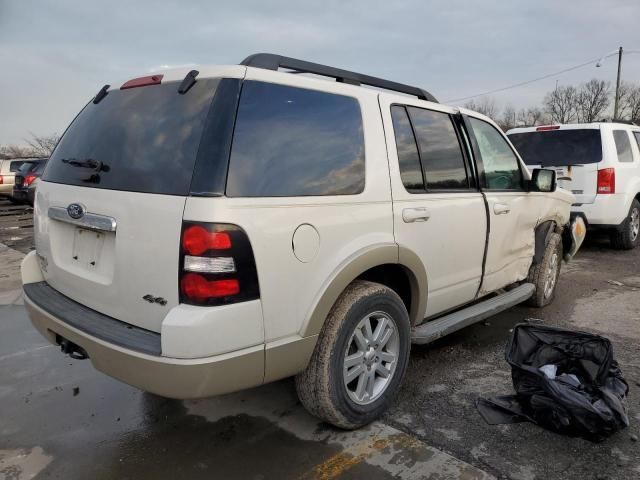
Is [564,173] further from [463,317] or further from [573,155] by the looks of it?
[463,317]

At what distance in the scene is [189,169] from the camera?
7.23 feet

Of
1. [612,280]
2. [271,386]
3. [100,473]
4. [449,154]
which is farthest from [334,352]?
[612,280]

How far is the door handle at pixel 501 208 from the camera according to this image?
379cm

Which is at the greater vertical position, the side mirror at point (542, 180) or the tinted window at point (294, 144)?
the tinted window at point (294, 144)

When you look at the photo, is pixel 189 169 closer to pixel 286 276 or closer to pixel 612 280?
pixel 286 276

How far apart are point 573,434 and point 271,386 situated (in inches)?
72.0

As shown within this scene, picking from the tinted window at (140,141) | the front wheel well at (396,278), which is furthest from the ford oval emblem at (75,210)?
the front wheel well at (396,278)

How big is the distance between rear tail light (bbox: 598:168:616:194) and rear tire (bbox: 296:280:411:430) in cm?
549

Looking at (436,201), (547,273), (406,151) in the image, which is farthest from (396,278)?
(547,273)

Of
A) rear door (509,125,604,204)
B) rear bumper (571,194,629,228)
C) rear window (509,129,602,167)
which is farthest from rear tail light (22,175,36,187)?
rear bumper (571,194,629,228)

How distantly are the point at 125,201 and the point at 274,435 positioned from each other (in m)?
1.51

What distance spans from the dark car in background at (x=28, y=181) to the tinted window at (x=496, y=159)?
13748 millimetres

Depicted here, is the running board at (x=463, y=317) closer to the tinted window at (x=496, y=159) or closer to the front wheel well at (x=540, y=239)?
the front wheel well at (x=540, y=239)

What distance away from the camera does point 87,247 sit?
257 cm
